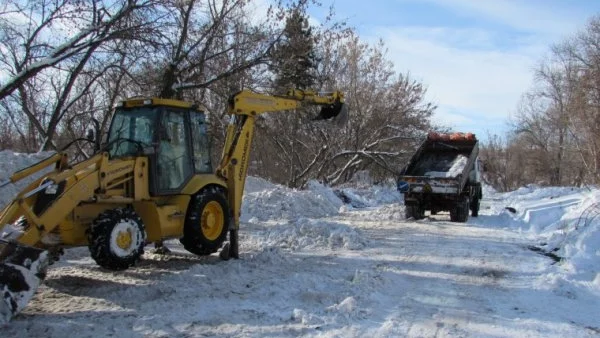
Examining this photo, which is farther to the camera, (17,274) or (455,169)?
(455,169)

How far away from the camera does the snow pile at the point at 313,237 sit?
34.3 ft

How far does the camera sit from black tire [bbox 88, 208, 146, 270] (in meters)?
6.65

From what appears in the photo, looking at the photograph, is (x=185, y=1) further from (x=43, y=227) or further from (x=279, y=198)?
(x=43, y=227)

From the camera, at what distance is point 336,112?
34.5 feet

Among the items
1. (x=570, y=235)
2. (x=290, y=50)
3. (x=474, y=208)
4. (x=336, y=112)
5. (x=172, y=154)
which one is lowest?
(x=570, y=235)

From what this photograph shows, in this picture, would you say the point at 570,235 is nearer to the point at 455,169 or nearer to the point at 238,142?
the point at 238,142

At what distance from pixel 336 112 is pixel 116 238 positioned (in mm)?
5163

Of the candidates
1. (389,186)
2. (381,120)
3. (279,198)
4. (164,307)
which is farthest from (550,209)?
(389,186)

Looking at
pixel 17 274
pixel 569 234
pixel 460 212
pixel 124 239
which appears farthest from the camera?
pixel 460 212

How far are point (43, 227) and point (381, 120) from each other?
996 inches

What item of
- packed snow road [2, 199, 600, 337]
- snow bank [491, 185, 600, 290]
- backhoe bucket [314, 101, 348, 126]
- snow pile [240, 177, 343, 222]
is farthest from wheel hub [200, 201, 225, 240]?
snow pile [240, 177, 343, 222]

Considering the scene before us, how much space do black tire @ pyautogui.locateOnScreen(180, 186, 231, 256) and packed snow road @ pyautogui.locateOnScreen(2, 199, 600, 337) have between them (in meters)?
0.30

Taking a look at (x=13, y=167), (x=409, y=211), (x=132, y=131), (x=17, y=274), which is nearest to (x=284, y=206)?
(x=409, y=211)

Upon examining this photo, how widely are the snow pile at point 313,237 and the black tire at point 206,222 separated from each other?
1.78 metres
